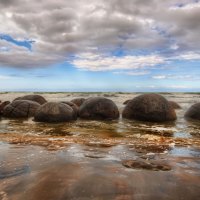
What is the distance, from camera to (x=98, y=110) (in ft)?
38.8

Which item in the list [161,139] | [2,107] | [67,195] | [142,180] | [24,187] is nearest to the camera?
[67,195]

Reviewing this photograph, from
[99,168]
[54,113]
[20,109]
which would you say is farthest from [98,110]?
[99,168]

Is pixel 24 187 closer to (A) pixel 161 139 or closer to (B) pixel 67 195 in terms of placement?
(B) pixel 67 195

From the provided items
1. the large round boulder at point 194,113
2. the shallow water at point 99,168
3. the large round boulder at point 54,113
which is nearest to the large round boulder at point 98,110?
the large round boulder at point 54,113

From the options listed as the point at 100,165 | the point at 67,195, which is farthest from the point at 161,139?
the point at 67,195

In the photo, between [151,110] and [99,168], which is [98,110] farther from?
[99,168]

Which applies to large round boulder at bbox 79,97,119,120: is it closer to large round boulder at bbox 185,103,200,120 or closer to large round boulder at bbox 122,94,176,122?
large round boulder at bbox 122,94,176,122

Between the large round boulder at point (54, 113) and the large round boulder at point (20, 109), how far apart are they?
4.57ft

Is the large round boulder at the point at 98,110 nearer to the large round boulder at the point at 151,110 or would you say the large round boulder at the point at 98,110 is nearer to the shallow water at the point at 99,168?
the large round boulder at the point at 151,110

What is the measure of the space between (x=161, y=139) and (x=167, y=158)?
235 centimetres

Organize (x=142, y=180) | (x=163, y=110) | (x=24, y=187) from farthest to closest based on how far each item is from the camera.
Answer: (x=163, y=110) < (x=142, y=180) < (x=24, y=187)

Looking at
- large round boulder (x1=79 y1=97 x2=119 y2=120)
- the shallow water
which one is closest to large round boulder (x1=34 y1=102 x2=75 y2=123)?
large round boulder (x1=79 y1=97 x2=119 y2=120)

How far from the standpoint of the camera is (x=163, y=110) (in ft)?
37.8

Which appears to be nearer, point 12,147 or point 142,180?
point 142,180
